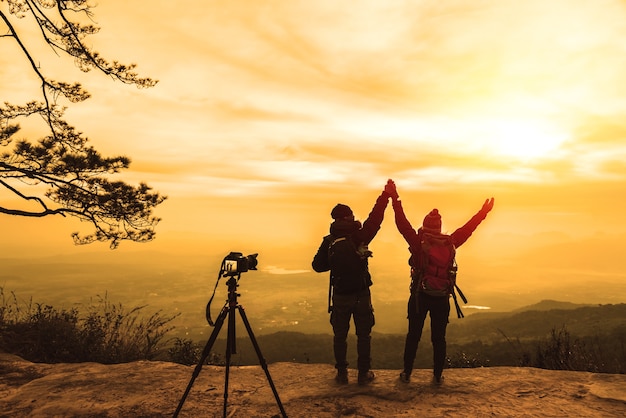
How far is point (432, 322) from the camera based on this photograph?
554 cm

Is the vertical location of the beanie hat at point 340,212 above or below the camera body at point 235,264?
above

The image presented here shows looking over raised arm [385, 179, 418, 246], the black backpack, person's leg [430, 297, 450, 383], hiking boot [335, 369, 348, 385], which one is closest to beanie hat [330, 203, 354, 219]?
the black backpack

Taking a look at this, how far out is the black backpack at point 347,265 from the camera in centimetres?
538

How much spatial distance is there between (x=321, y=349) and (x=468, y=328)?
2828 centimetres

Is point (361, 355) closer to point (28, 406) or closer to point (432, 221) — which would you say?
point (432, 221)

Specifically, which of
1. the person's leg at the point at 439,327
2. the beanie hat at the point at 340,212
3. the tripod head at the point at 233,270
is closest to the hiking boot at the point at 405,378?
the person's leg at the point at 439,327

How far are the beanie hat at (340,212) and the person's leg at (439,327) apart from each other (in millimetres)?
1821

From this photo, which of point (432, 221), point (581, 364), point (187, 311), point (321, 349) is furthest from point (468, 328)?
point (187, 311)

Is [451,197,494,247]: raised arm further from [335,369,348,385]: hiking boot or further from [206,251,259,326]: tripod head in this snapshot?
[206,251,259,326]: tripod head

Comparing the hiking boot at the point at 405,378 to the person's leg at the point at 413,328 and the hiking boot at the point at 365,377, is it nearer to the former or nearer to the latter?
the person's leg at the point at 413,328

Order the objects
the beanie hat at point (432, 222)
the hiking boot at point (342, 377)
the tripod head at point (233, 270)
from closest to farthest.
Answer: the tripod head at point (233, 270) → the hiking boot at point (342, 377) → the beanie hat at point (432, 222)

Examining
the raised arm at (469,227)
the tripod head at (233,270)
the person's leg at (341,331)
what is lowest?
the person's leg at (341,331)

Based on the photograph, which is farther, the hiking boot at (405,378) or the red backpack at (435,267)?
the hiking boot at (405,378)

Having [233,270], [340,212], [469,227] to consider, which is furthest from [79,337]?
[469,227]
